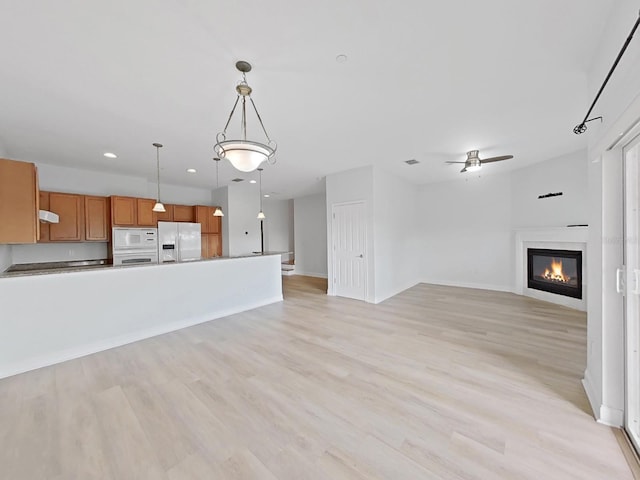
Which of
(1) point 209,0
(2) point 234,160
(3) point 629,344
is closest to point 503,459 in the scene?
(3) point 629,344

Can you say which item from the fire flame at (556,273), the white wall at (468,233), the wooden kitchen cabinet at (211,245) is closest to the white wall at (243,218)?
the wooden kitchen cabinet at (211,245)

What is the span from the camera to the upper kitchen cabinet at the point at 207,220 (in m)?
6.69

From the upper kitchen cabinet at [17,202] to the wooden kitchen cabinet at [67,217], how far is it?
241 cm

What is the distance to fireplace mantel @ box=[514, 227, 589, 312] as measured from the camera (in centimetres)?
436

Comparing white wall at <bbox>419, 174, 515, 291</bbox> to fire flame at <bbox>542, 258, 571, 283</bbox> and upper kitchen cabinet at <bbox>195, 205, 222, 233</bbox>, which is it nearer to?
fire flame at <bbox>542, 258, 571, 283</bbox>

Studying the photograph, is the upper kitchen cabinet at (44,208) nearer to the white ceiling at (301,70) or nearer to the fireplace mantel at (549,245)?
the white ceiling at (301,70)

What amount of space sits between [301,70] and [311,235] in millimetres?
6686

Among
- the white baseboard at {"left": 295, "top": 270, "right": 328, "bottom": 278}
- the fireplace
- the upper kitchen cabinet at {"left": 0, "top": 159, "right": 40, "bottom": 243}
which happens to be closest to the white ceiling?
the upper kitchen cabinet at {"left": 0, "top": 159, "right": 40, "bottom": 243}

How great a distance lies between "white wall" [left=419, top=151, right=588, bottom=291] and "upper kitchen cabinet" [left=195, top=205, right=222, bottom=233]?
582 cm

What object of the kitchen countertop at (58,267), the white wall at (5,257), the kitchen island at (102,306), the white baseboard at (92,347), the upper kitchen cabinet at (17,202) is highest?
the upper kitchen cabinet at (17,202)

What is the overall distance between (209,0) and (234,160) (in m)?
0.93

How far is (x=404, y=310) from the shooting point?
4.58m

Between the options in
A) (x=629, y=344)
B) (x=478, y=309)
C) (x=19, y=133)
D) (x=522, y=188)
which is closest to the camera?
(x=629, y=344)

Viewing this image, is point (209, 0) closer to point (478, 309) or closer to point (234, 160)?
point (234, 160)
